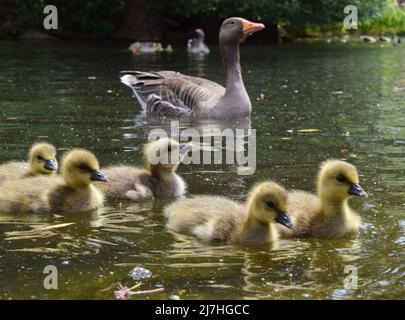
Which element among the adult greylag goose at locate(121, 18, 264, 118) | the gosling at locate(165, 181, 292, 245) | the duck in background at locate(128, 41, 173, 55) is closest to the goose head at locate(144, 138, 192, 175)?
the gosling at locate(165, 181, 292, 245)

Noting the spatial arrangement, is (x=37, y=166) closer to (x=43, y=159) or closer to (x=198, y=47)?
(x=43, y=159)

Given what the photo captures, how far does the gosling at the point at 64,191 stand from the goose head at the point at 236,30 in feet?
18.7

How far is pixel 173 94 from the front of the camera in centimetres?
1162

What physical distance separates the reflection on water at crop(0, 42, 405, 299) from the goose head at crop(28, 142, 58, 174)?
2.05 ft

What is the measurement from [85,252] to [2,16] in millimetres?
24954

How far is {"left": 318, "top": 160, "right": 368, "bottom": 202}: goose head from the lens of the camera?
5930 mm

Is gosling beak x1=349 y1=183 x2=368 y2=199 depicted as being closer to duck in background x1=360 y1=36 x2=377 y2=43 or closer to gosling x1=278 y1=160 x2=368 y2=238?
gosling x1=278 y1=160 x2=368 y2=238

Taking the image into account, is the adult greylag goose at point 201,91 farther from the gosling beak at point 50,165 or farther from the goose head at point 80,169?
the goose head at point 80,169

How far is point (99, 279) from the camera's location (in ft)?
16.4

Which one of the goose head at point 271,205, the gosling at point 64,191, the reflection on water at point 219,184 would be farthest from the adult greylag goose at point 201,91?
the goose head at point 271,205

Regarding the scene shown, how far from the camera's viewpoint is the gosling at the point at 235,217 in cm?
567

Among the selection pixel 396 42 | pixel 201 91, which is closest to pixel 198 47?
pixel 396 42
